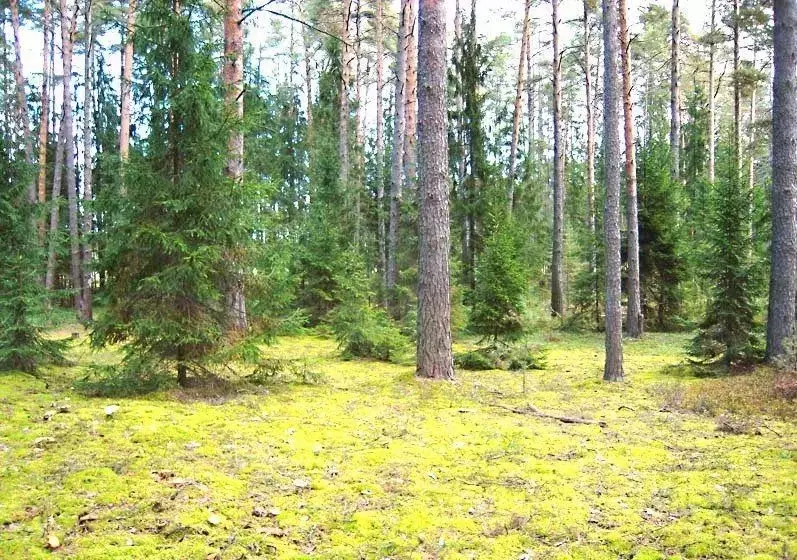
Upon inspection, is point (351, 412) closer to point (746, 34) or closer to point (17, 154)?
point (17, 154)

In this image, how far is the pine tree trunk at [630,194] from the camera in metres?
14.6

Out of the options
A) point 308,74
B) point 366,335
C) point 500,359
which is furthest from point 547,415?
point 308,74

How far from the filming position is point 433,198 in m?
8.29

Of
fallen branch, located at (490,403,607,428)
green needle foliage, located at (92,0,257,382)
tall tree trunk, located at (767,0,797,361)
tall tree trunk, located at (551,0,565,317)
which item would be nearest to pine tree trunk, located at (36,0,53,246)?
green needle foliage, located at (92,0,257,382)

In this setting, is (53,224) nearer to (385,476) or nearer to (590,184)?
(385,476)

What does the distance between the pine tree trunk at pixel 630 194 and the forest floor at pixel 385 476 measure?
783cm

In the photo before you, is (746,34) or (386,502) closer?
(386,502)

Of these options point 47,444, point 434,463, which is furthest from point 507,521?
point 47,444

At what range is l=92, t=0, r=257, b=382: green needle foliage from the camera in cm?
643

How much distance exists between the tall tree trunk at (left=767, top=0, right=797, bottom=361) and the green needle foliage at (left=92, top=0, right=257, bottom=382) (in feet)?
26.3

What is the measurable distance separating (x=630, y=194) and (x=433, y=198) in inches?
330

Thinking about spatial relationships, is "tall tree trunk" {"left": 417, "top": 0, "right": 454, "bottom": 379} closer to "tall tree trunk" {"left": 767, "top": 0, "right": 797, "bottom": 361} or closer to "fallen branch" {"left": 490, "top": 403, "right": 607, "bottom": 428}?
"fallen branch" {"left": 490, "top": 403, "right": 607, "bottom": 428}

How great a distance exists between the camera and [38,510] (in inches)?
138

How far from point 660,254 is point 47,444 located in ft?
52.9
